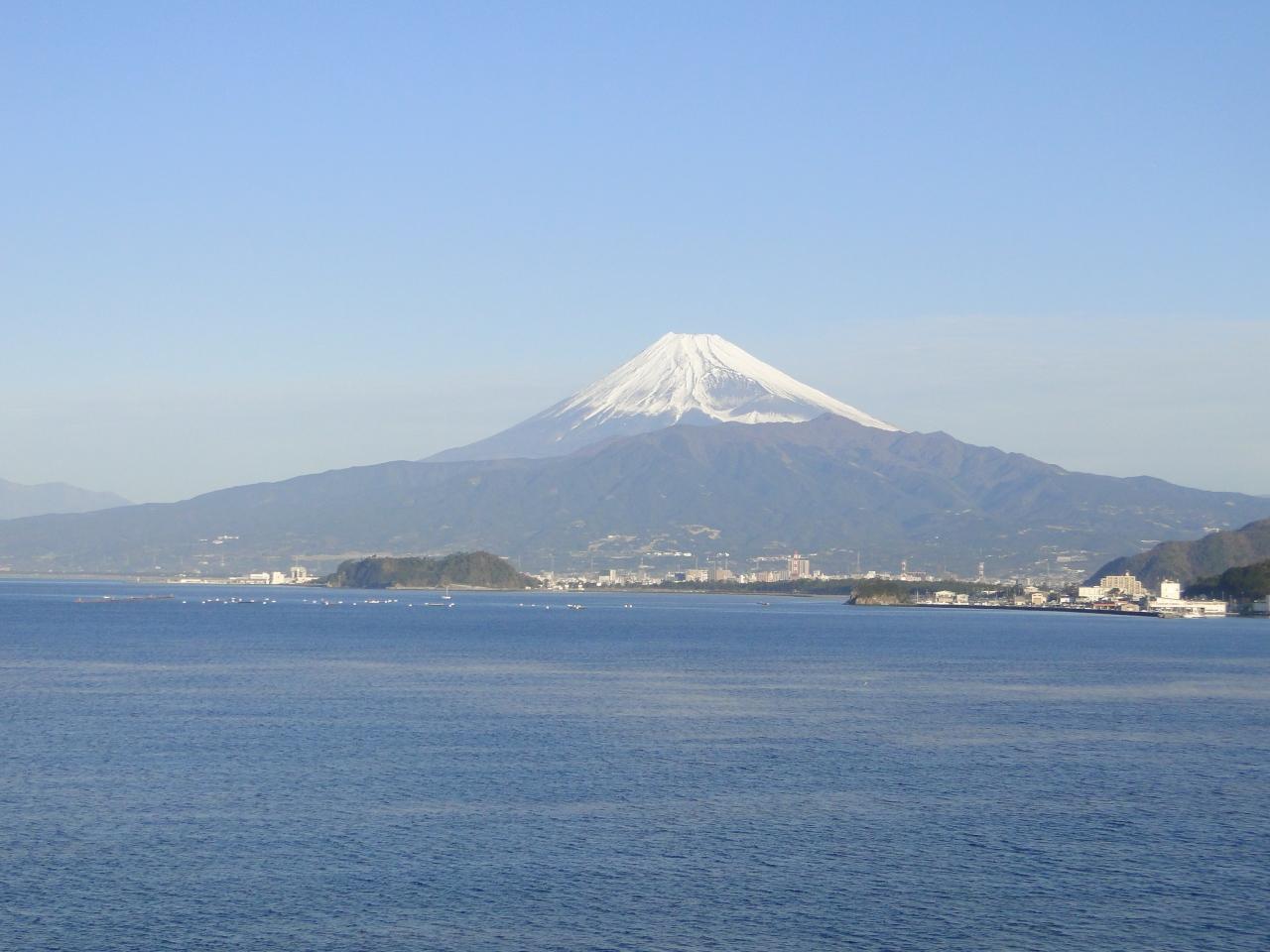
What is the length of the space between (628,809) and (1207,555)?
458ft

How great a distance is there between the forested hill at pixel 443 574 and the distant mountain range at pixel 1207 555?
228ft

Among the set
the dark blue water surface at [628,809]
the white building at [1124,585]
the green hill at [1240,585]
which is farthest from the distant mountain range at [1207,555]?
the dark blue water surface at [628,809]

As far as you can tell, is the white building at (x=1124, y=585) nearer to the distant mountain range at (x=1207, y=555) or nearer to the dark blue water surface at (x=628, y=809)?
the distant mountain range at (x=1207, y=555)

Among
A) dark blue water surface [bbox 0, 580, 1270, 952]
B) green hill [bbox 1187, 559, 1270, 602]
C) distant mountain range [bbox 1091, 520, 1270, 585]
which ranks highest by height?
distant mountain range [bbox 1091, 520, 1270, 585]

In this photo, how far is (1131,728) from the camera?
37.1m

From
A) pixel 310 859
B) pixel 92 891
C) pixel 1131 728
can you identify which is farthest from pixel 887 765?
pixel 92 891

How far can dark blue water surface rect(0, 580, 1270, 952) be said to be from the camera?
18797 mm

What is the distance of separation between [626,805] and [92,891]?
29.3ft

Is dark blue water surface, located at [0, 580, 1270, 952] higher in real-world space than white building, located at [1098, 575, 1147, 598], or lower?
lower

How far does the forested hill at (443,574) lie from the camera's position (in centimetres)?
18062

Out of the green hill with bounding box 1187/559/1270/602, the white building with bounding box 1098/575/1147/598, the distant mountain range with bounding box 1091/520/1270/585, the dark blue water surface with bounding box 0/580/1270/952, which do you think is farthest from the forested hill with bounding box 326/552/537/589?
the dark blue water surface with bounding box 0/580/1270/952

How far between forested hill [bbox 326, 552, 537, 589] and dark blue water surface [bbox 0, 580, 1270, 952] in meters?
127

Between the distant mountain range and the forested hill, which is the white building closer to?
the distant mountain range

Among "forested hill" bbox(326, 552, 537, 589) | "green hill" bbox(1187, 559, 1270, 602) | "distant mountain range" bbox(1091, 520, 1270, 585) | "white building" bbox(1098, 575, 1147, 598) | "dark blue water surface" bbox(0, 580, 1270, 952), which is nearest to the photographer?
"dark blue water surface" bbox(0, 580, 1270, 952)
